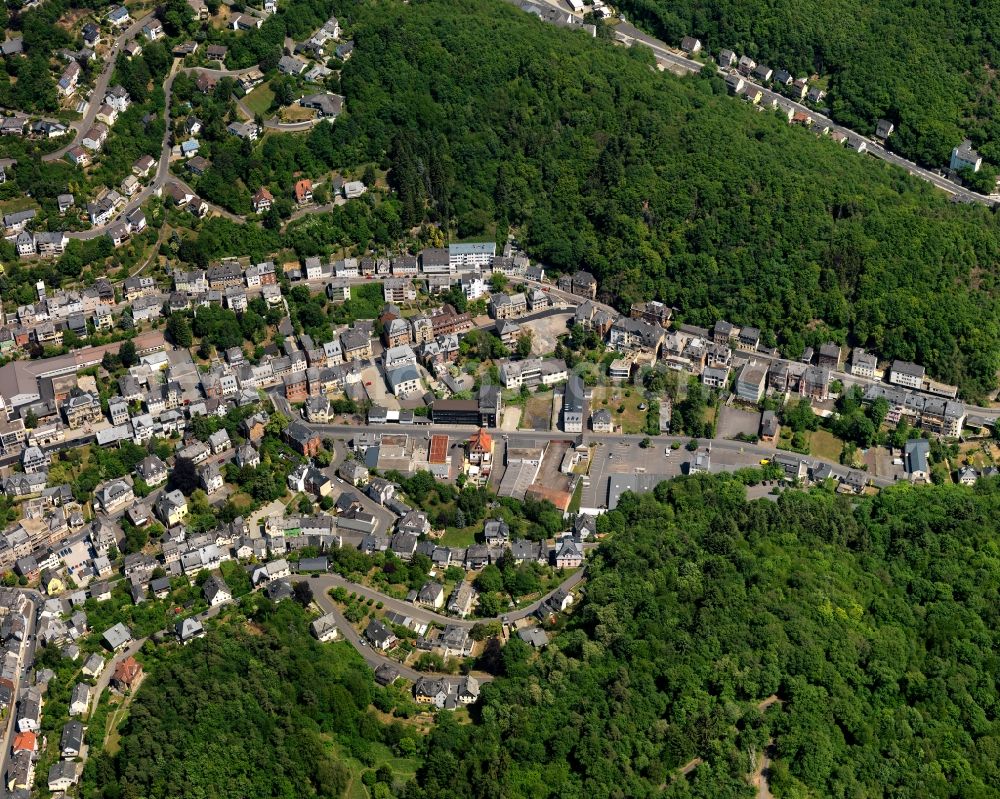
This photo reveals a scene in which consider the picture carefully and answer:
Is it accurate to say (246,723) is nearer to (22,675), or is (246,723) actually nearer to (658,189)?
(22,675)

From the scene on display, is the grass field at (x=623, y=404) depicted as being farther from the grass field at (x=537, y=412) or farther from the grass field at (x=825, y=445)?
the grass field at (x=825, y=445)

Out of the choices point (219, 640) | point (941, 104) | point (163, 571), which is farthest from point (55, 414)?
point (941, 104)

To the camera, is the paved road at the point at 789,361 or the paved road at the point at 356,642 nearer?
the paved road at the point at 356,642

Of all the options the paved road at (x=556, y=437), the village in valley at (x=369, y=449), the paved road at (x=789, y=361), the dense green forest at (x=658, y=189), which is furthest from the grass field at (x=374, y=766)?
the dense green forest at (x=658, y=189)

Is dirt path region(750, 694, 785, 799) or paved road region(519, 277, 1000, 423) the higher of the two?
paved road region(519, 277, 1000, 423)


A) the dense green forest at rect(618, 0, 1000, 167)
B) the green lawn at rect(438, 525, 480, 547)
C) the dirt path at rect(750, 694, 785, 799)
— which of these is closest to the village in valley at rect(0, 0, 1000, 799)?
the green lawn at rect(438, 525, 480, 547)

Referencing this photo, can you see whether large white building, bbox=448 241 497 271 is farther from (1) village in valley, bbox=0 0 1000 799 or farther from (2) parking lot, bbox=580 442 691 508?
(2) parking lot, bbox=580 442 691 508
